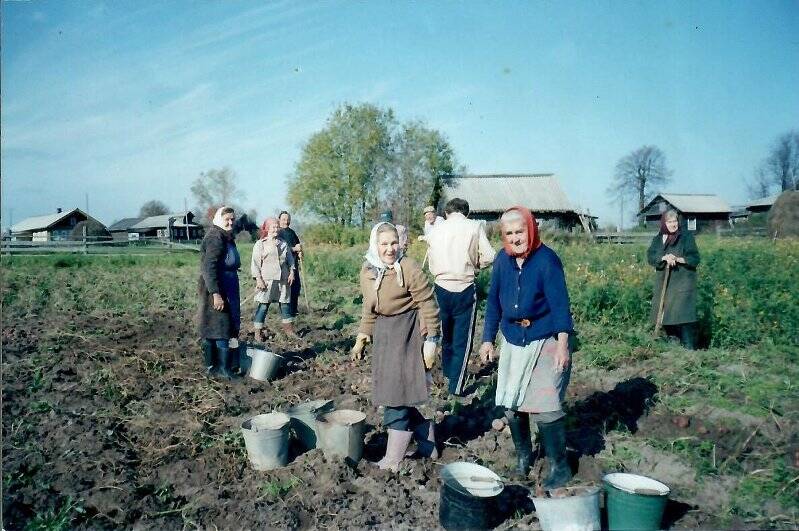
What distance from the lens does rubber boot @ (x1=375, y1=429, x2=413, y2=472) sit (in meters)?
3.66

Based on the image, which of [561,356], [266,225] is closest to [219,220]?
[266,225]

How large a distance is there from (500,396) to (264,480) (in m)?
1.72

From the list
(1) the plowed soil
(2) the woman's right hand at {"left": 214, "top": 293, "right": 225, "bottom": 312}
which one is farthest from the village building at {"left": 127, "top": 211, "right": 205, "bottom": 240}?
(2) the woman's right hand at {"left": 214, "top": 293, "right": 225, "bottom": 312}

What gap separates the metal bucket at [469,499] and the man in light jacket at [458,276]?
6.23 feet

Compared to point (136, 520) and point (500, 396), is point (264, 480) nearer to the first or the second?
point (136, 520)

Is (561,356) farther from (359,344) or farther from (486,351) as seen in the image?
(359,344)

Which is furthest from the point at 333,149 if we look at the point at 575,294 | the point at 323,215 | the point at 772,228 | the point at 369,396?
the point at 369,396

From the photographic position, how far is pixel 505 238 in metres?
3.23

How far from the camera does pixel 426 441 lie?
→ 152 inches

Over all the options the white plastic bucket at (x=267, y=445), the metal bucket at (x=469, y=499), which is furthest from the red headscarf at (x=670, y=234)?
the white plastic bucket at (x=267, y=445)

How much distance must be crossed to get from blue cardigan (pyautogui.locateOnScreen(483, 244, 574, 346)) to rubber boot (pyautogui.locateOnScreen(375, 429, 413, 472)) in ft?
3.44

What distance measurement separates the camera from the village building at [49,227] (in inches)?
602

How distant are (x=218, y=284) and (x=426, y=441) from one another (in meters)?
2.81

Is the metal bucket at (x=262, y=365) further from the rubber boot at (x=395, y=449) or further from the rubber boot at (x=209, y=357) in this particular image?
the rubber boot at (x=395, y=449)
